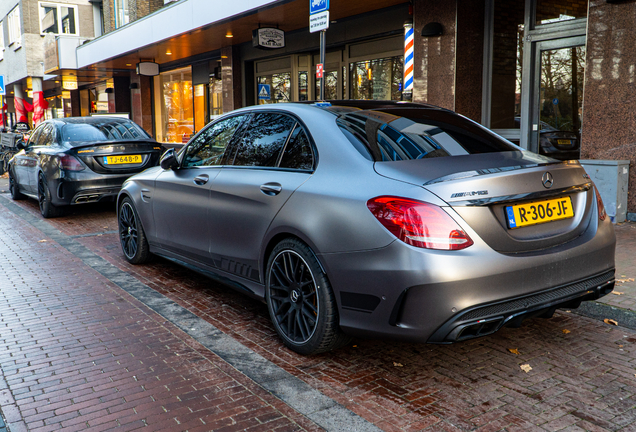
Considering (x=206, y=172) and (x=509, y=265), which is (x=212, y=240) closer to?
(x=206, y=172)

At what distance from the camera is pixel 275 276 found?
12.3 ft

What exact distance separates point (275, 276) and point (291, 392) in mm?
849

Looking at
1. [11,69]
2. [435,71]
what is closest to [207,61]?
[435,71]

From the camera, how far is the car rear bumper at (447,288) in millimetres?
2834

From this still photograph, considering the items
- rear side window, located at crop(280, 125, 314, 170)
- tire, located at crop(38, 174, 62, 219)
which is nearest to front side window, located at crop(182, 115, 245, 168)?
rear side window, located at crop(280, 125, 314, 170)

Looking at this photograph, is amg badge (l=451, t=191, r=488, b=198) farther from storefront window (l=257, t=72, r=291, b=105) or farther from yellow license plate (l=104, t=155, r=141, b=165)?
storefront window (l=257, t=72, r=291, b=105)

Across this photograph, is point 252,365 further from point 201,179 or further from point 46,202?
point 46,202

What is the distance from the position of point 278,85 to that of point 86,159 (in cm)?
892

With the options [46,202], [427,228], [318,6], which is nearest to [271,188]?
[427,228]

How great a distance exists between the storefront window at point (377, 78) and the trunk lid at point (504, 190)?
31.8 feet

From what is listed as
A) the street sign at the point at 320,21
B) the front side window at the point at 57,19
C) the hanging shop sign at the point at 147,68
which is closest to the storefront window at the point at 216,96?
the hanging shop sign at the point at 147,68

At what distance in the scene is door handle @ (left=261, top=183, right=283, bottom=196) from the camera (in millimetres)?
3727

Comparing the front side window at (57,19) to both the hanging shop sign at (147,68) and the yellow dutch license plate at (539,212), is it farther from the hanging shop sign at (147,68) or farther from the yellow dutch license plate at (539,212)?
the yellow dutch license plate at (539,212)

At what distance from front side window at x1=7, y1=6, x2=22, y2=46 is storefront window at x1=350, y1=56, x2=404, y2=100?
2981 centimetres
